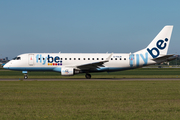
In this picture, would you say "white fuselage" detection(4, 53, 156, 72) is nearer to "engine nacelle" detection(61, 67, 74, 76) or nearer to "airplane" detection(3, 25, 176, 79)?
"airplane" detection(3, 25, 176, 79)

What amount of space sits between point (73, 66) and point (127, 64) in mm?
8289

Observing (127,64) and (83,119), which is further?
(127,64)

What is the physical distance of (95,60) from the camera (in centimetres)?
3838

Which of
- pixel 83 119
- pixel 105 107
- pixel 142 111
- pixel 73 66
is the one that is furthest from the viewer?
pixel 73 66

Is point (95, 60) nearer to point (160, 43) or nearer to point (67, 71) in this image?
point (67, 71)

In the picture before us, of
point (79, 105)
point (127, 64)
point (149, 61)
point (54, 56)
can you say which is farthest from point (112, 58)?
point (79, 105)

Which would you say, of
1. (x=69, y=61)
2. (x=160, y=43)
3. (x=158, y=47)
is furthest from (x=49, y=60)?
(x=160, y=43)

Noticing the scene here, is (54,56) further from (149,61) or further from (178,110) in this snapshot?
(178,110)

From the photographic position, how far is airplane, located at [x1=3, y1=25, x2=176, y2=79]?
123ft

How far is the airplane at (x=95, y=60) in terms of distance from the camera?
Result: 37.4m

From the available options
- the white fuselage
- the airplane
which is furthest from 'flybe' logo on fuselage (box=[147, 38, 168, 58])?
the white fuselage

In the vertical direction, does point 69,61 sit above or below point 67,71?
above

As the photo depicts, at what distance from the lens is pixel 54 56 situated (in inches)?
1491

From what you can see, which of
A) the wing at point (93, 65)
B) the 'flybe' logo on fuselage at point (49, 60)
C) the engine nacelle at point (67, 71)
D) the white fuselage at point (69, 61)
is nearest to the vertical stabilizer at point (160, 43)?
the white fuselage at point (69, 61)
